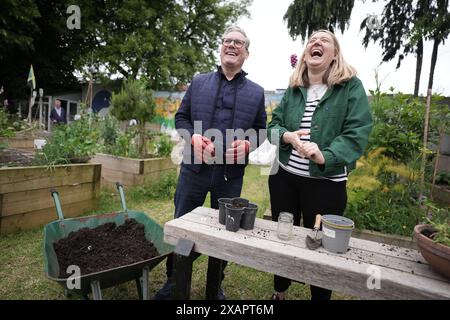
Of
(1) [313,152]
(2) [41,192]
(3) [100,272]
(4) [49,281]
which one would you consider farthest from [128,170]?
(1) [313,152]

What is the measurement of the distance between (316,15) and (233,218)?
32.4 feet

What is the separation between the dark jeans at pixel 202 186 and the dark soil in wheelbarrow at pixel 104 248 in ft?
1.00

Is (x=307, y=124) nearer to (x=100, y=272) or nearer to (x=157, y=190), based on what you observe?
(x=100, y=272)

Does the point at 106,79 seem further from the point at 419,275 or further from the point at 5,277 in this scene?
the point at 419,275

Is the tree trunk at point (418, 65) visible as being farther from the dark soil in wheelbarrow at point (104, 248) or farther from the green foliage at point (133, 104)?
the dark soil in wheelbarrow at point (104, 248)

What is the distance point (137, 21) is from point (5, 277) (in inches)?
552

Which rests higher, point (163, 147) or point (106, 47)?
point (106, 47)

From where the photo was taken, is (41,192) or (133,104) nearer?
(41,192)

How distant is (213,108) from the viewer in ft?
5.83

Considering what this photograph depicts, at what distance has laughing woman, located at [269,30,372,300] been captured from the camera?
1.39 meters

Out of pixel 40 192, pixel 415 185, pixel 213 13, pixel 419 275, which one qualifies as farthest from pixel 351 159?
pixel 213 13

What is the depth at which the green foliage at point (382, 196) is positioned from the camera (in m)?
2.62

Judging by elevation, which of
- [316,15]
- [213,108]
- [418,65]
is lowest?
[213,108]
